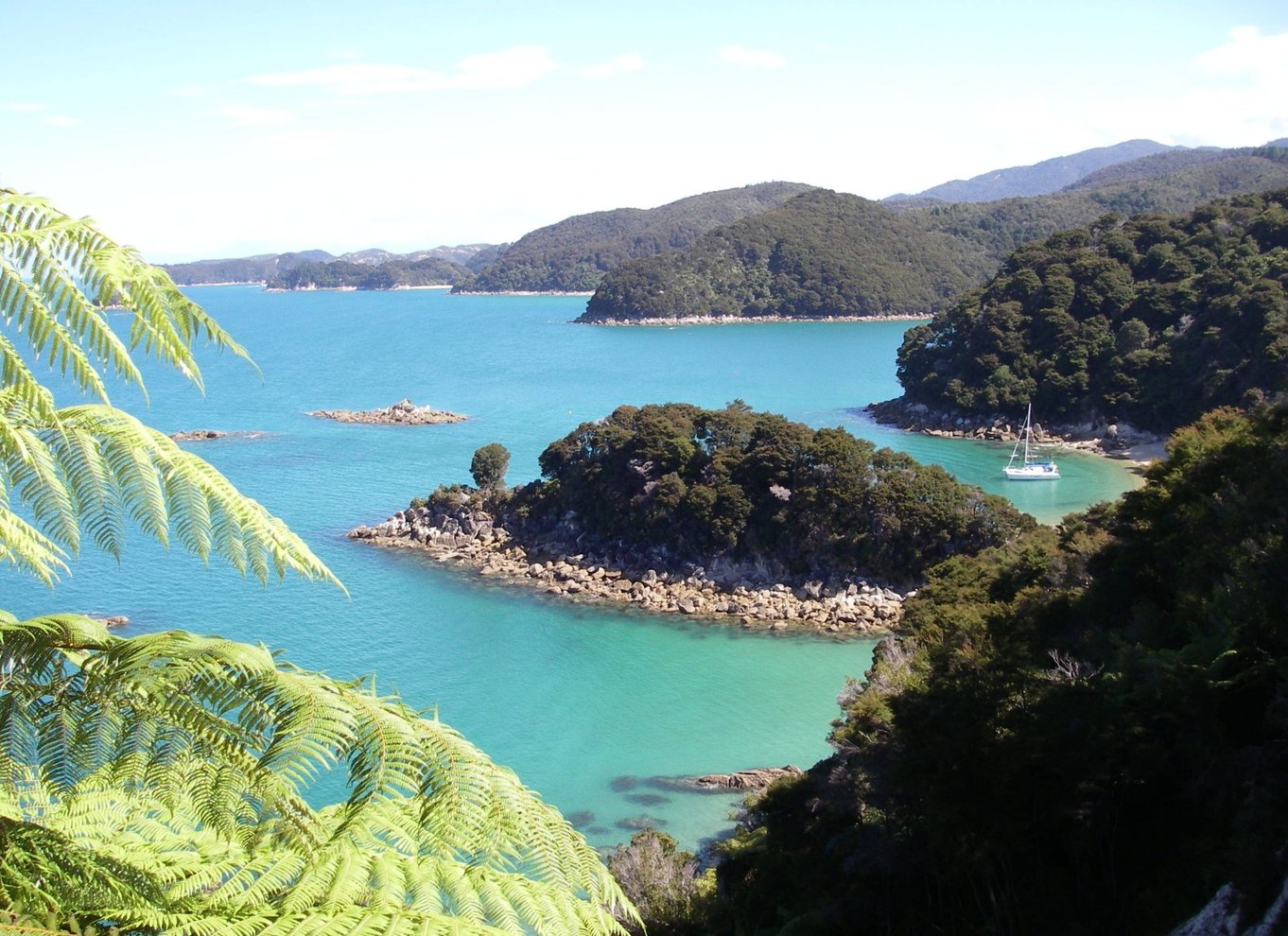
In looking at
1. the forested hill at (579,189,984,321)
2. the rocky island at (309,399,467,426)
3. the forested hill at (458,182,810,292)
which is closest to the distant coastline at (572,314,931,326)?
the forested hill at (579,189,984,321)

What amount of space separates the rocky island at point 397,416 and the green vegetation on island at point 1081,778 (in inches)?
1543

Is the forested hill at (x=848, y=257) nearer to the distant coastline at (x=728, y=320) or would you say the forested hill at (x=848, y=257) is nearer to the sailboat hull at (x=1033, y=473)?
the distant coastline at (x=728, y=320)

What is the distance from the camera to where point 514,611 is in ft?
78.9

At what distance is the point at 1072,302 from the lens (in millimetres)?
44719

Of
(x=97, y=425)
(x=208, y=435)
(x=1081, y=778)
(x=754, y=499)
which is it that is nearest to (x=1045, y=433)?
(x=754, y=499)

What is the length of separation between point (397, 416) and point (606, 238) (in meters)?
114

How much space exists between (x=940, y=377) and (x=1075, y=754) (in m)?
39.0

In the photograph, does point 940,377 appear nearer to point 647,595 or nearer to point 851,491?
point 851,491

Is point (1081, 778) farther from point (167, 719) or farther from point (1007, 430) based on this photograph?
point (1007, 430)

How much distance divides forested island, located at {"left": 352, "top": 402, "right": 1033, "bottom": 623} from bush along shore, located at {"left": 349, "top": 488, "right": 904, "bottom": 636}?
0.19ft

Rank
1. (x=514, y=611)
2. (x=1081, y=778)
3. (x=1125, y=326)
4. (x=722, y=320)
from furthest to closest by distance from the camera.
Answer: (x=722, y=320)
(x=1125, y=326)
(x=514, y=611)
(x=1081, y=778)

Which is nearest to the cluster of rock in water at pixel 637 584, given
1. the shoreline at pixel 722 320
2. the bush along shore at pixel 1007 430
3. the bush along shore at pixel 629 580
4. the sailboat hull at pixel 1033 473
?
the bush along shore at pixel 629 580

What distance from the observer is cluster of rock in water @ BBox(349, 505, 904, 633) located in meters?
23.0

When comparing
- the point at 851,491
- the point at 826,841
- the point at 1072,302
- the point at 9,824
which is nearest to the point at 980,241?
the point at 1072,302
